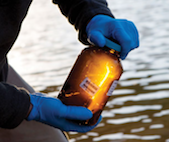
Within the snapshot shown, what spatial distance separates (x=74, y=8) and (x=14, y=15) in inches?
15.7

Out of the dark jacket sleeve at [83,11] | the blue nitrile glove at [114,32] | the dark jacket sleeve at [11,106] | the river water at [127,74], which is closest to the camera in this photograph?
the dark jacket sleeve at [11,106]

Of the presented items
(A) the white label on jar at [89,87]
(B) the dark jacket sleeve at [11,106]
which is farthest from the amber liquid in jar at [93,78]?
(B) the dark jacket sleeve at [11,106]

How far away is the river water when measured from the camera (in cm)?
194

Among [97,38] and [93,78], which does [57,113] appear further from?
[97,38]

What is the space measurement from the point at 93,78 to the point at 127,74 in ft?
5.56

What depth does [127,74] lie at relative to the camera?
281 cm

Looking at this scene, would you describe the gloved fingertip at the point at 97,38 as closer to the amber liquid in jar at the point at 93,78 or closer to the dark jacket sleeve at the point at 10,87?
the amber liquid in jar at the point at 93,78

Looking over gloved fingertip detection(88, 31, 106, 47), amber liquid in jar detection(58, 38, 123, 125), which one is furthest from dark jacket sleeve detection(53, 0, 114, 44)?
amber liquid in jar detection(58, 38, 123, 125)

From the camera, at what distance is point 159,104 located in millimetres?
2203

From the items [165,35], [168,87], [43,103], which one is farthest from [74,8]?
[165,35]

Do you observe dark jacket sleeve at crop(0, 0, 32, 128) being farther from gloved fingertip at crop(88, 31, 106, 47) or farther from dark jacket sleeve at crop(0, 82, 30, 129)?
gloved fingertip at crop(88, 31, 106, 47)

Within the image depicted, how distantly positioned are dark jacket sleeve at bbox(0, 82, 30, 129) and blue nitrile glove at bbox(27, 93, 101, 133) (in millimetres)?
69

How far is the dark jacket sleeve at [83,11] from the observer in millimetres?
1425

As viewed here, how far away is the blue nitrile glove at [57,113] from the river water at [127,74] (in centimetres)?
69
